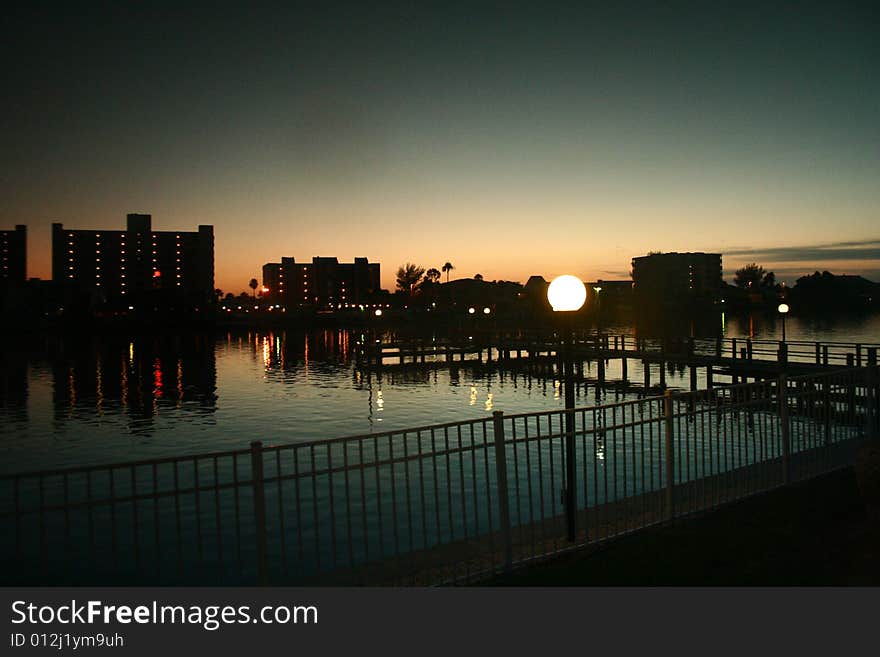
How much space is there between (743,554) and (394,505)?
3801mm

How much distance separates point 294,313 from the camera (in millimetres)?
166125

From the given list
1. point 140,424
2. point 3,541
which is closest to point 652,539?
point 3,541

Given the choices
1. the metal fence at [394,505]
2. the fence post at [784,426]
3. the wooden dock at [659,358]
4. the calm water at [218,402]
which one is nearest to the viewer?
the metal fence at [394,505]

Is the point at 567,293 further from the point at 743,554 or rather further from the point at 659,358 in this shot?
the point at 659,358

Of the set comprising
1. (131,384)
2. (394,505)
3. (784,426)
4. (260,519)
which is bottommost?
(131,384)

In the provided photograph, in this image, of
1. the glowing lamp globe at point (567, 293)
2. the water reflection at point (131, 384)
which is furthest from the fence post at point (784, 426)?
the water reflection at point (131, 384)

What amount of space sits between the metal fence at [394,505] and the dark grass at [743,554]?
16.6 inches

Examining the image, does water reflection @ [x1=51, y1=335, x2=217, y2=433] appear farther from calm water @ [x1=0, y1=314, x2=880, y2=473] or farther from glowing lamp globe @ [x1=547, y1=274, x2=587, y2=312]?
glowing lamp globe @ [x1=547, y1=274, x2=587, y2=312]

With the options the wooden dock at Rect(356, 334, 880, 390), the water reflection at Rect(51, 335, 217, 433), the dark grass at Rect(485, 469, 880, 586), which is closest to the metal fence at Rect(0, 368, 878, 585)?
the dark grass at Rect(485, 469, 880, 586)

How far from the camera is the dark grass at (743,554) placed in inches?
267

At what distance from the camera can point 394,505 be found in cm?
757

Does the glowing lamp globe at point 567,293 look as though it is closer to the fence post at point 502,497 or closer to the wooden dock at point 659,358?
the fence post at point 502,497

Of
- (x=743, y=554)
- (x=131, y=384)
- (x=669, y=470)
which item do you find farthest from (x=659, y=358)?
(x=743, y=554)

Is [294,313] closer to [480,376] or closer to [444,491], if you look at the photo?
[480,376]
